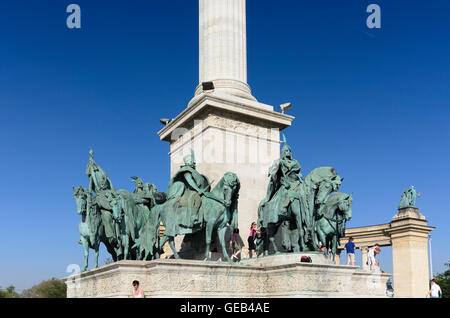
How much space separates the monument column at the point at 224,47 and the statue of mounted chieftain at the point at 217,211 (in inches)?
187

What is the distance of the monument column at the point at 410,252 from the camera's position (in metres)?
32.8

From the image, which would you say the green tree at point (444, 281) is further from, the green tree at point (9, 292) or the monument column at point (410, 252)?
the green tree at point (9, 292)

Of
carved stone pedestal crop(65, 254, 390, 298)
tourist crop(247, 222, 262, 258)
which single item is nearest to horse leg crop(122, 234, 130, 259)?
carved stone pedestal crop(65, 254, 390, 298)

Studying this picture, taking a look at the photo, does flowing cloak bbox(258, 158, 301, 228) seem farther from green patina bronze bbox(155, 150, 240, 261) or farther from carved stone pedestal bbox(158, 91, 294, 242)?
carved stone pedestal bbox(158, 91, 294, 242)

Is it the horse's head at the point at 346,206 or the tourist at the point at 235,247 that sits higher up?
the horse's head at the point at 346,206

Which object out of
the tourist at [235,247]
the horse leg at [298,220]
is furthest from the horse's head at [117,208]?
the horse leg at [298,220]

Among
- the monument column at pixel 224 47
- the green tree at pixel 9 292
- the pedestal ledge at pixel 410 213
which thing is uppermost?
the monument column at pixel 224 47

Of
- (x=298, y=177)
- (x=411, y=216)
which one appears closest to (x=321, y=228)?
(x=298, y=177)

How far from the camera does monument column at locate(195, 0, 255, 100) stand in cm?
1941

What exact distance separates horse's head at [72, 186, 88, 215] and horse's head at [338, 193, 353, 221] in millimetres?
8003
